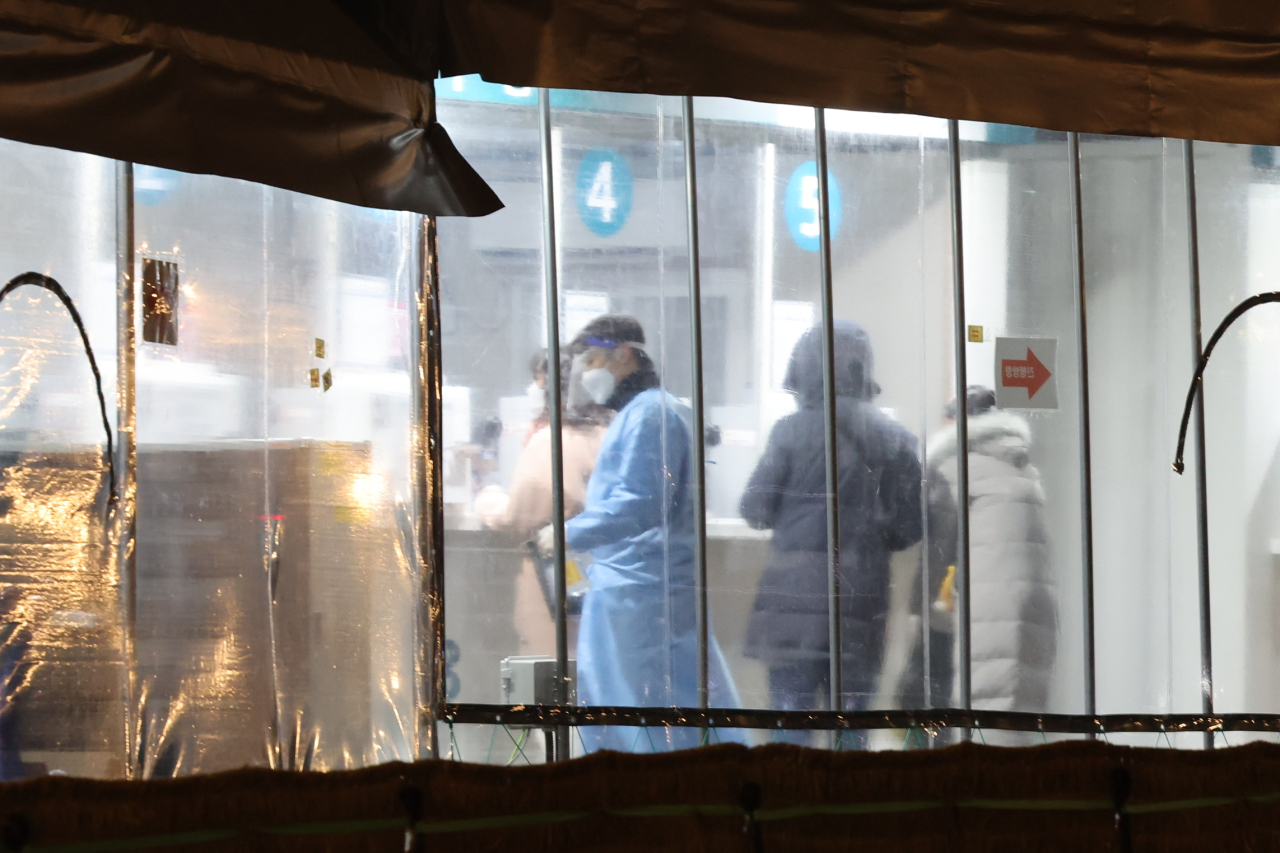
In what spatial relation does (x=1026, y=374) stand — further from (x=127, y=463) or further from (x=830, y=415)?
(x=127, y=463)

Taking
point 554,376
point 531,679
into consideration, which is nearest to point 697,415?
point 554,376

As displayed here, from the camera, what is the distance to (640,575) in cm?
250

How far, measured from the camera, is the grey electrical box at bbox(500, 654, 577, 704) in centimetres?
244

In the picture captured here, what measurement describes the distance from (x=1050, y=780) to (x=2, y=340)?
1885 millimetres

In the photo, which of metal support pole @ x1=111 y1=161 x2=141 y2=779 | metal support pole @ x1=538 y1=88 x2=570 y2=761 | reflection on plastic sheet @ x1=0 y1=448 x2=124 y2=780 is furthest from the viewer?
metal support pole @ x1=538 y1=88 x2=570 y2=761

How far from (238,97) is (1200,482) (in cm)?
227

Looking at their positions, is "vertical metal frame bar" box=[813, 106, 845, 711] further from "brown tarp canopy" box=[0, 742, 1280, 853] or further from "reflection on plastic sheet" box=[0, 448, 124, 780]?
"reflection on plastic sheet" box=[0, 448, 124, 780]

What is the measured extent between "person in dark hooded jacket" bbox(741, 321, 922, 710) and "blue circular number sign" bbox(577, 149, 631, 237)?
1.68 feet

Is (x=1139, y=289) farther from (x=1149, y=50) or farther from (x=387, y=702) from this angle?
(x=387, y=702)

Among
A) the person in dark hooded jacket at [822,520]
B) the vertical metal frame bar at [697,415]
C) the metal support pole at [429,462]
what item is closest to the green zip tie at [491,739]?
the metal support pole at [429,462]

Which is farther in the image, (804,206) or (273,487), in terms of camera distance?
(804,206)

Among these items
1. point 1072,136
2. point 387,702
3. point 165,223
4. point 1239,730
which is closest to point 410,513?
point 387,702

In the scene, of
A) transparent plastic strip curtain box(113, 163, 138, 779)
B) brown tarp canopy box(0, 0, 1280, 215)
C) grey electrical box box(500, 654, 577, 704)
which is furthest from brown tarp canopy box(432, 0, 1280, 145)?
grey electrical box box(500, 654, 577, 704)

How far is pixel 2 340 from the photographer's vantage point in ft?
6.48
